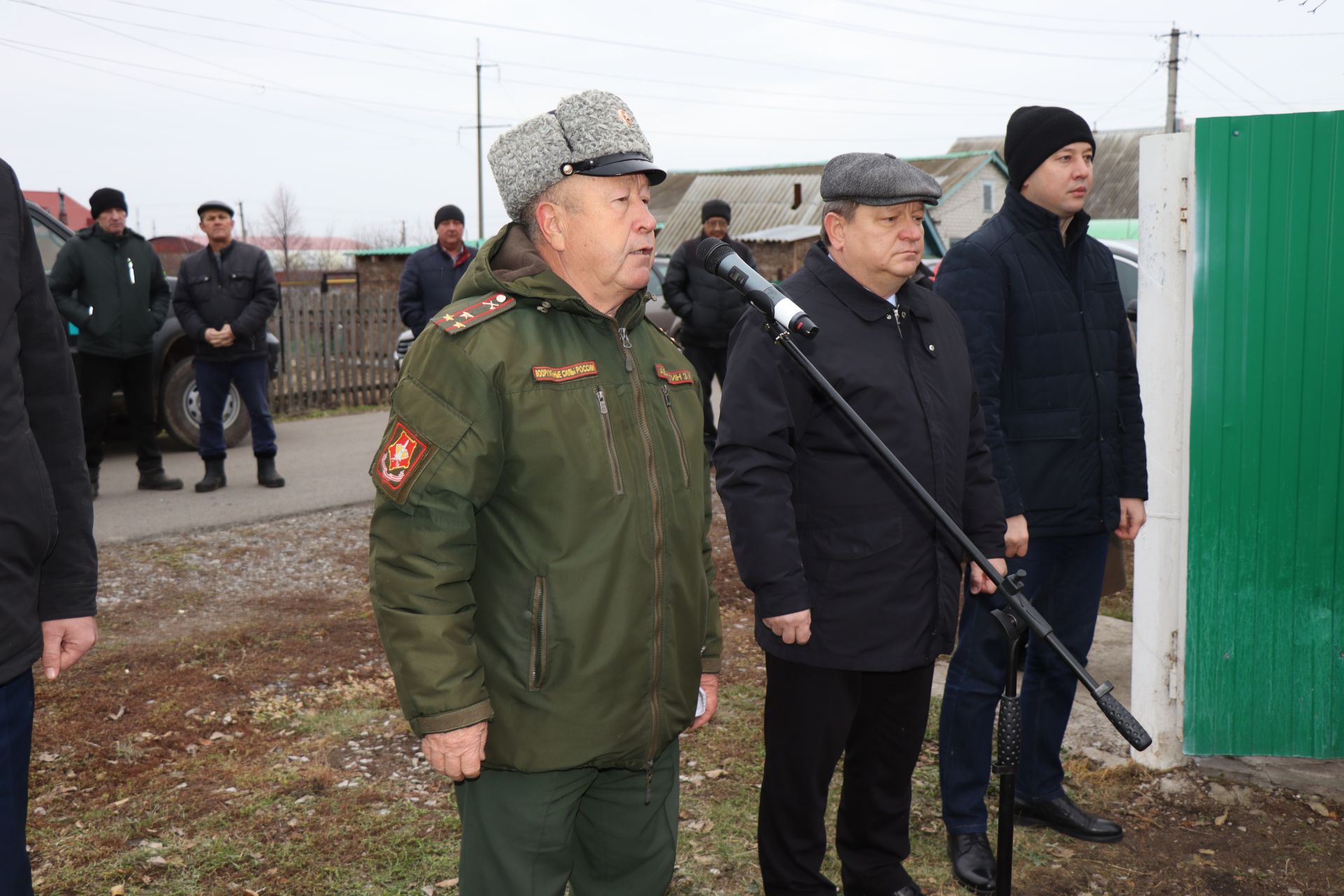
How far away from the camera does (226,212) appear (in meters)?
8.30

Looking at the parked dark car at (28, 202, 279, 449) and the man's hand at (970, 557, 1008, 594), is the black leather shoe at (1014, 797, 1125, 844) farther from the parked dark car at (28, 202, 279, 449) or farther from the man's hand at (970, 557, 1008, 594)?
the parked dark car at (28, 202, 279, 449)

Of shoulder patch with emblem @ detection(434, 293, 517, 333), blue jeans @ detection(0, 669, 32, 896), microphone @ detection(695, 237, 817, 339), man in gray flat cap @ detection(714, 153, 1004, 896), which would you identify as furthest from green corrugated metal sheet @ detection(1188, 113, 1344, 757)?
blue jeans @ detection(0, 669, 32, 896)

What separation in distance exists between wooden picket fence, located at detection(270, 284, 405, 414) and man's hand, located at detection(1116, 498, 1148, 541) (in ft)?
36.4

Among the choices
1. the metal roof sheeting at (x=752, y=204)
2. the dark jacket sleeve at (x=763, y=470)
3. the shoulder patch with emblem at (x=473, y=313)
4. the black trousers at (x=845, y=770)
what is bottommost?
the black trousers at (x=845, y=770)

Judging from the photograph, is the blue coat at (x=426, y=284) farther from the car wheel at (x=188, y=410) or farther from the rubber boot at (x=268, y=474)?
the car wheel at (x=188, y=410)

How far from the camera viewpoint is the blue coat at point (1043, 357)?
3359 mm

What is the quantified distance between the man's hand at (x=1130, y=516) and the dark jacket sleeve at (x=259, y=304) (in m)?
6.34

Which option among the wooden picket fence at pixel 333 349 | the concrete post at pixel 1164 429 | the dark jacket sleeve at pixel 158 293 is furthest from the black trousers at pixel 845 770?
the wooden picket fence at pixel 333 349

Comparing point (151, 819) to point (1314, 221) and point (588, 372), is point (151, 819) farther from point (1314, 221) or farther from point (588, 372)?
point (1314, 221)

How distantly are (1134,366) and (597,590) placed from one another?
2.30 meters

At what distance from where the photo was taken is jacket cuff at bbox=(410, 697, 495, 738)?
204 cm

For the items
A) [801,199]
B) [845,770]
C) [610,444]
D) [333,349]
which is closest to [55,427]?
[610,444]

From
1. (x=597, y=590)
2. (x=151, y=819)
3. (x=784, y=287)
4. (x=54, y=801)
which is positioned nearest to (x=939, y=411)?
(x=784, y=287)

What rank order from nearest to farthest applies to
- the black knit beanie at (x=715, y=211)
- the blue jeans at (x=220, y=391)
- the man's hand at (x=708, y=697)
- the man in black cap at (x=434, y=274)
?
the man's hand at (x=708, y=697)
the blue jeans at (x=220, y=391)
the man in black cap at (x=434, y=274)
the black knit beanie at (x=715, y=211)
